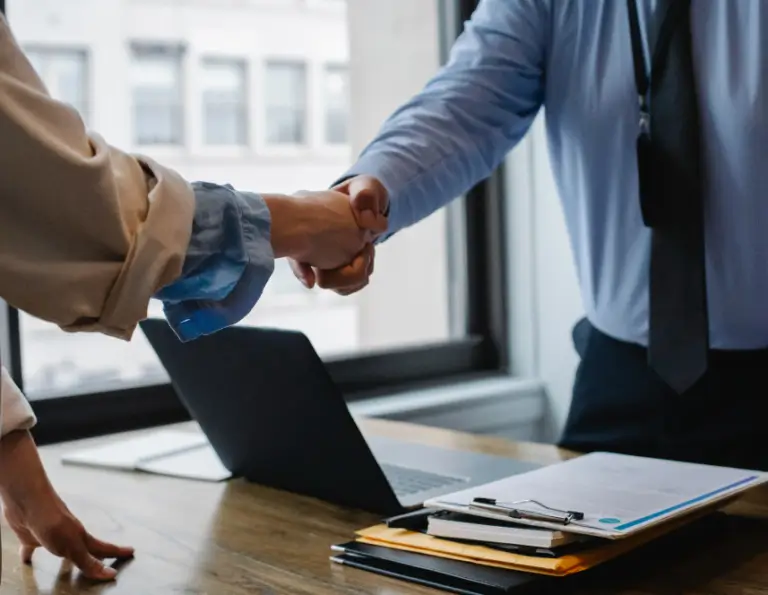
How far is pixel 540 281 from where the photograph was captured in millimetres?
2643

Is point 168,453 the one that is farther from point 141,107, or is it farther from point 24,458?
point 141,107

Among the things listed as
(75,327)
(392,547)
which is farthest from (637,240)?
(75,327)

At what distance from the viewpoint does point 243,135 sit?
8.02ft

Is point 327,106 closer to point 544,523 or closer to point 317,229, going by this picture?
point 317,229

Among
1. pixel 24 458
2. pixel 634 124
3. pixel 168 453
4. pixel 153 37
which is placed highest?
pixel 153 37

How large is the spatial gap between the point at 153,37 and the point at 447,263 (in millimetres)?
945

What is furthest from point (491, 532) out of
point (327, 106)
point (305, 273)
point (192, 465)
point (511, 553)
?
point (327, 106)

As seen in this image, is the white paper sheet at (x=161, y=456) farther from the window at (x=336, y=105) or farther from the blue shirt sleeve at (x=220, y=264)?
the window at (x=336, y=105)

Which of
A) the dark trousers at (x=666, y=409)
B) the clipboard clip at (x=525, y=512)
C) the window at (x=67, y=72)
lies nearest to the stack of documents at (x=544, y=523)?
the clipboard clip at (x=525, y=512)

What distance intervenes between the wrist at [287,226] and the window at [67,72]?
1047mm

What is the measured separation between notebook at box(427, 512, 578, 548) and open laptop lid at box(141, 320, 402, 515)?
0.49ft

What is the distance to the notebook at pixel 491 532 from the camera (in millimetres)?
905

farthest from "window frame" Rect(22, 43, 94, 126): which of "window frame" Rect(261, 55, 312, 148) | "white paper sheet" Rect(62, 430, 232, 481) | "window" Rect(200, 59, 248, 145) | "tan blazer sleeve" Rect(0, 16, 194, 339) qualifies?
"tan blazer sleeve" Rect(0, 16, 194, 339)

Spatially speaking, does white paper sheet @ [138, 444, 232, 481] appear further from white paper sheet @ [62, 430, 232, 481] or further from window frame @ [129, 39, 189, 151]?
window frame @ [129, 39, 189, 151]
